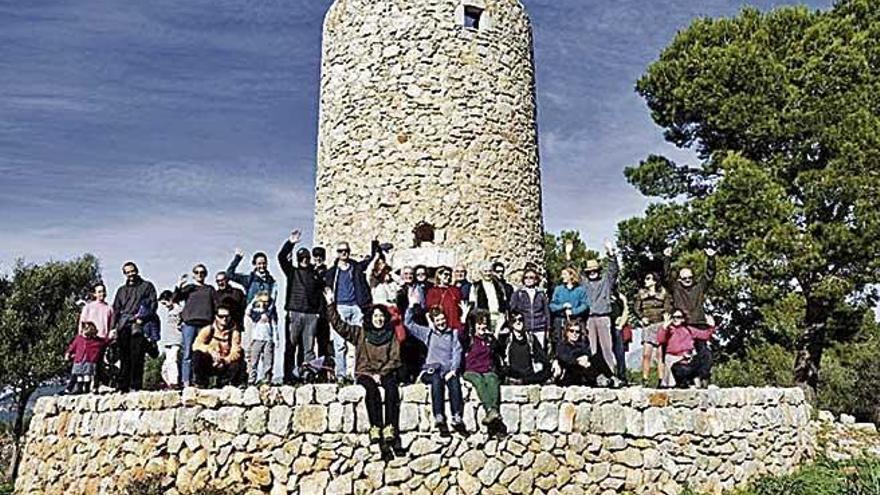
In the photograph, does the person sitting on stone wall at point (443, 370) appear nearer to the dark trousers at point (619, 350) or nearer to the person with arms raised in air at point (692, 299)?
the dark trousers at point (619, 350)

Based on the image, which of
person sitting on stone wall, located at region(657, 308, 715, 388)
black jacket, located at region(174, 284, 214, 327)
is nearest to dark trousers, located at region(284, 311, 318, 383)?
black jacket, located at region(174, 284, 214, 327)

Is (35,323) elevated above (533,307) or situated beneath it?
elevated above

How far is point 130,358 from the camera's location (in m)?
10.7

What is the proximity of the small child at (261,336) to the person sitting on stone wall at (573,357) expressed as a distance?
3.39m

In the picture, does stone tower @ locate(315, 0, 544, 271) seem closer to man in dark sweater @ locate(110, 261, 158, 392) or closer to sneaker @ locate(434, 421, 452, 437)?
man in dark sweater @ locate(110, 261, 158, 392)

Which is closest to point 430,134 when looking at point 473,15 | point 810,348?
point 473,15

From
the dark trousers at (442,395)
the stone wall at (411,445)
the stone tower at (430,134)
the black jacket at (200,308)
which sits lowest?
the stone wall at (411,445)

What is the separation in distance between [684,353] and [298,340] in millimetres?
4698

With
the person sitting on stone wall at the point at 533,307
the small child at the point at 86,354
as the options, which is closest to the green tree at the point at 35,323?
the small child at the point at 86,354

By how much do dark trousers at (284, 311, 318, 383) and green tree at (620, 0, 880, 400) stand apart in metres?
9.80

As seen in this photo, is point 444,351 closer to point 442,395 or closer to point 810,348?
point 442,395

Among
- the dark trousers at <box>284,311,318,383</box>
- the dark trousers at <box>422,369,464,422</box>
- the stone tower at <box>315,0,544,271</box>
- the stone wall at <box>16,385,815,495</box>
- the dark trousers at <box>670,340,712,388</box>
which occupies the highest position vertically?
the stone tower at <box>315,0,544,271</box>

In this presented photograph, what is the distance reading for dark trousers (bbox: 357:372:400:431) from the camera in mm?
8617

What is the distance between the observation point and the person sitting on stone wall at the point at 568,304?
1030 centimetres
